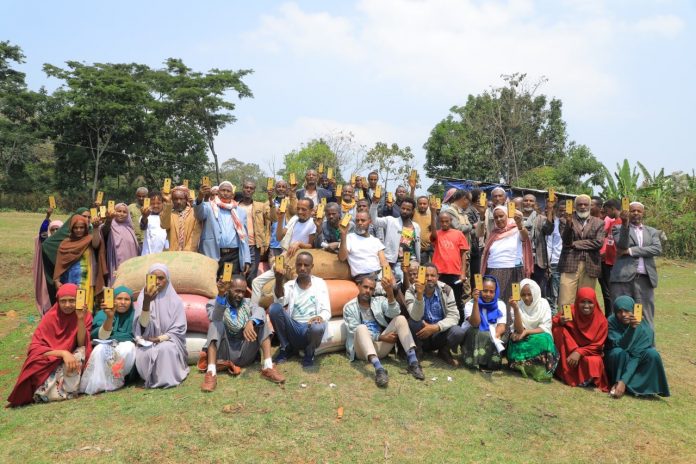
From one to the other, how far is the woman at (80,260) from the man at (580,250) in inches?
222

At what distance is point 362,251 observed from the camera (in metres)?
6.12

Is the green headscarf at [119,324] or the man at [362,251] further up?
the man at [362,251]

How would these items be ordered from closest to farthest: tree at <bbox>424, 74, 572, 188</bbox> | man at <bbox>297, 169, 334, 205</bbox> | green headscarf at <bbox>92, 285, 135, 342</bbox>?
green headscarf at <bbox>92, 285, 135, 342</bbox>, man at <bbox>297, 169, 334, 205</bbox>, tree at <bbox>424, 74, 572, 188</bbox>

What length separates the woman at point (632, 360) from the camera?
5.25m

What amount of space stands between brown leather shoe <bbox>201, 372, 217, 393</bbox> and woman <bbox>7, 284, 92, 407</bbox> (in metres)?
1.12

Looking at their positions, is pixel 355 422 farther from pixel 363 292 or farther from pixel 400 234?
pixel 400 234

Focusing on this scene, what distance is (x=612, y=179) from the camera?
19812 mm

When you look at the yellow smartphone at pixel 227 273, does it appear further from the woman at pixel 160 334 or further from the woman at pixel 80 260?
the woman at pixel 80 260

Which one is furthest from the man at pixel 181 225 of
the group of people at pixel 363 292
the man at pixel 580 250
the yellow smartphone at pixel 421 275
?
the man at pixel 580 250

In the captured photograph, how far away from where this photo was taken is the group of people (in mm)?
4934

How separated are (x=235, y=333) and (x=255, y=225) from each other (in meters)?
2.16

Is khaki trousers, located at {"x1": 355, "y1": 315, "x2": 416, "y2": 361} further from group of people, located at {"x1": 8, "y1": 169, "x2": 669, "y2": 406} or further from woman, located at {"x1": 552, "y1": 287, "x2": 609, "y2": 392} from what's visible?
woman, located at {"x1": 552, "y1": 287, "x2": 609, "y2": 392}

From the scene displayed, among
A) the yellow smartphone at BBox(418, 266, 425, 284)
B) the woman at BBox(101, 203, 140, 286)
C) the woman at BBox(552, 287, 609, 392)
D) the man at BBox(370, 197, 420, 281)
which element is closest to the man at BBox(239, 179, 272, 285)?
the woman at BBox(101, 203, 140, 286)

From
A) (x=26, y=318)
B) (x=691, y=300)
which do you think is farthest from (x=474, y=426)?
(x=691, y=300)
